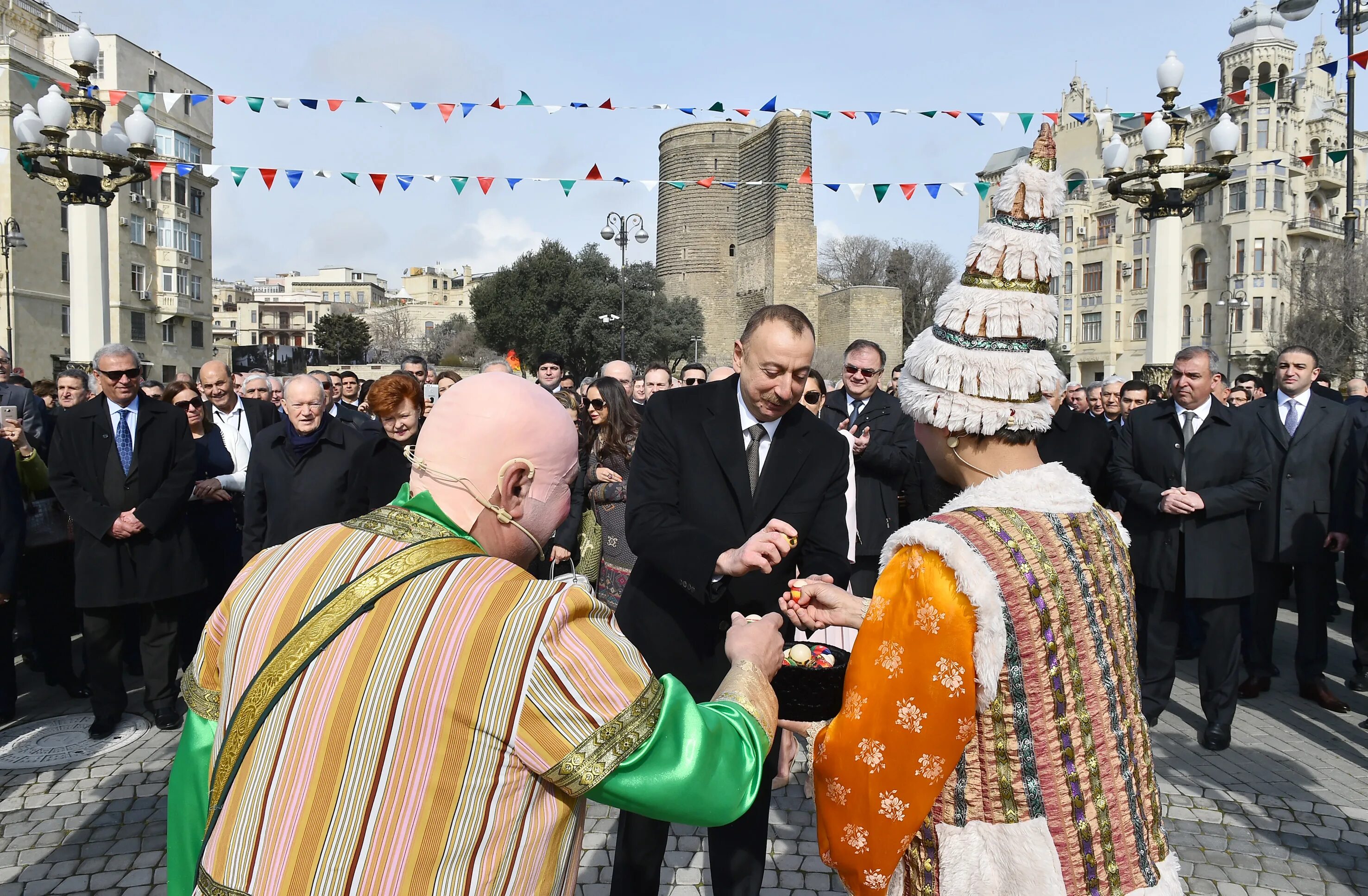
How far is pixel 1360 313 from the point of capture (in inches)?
1254

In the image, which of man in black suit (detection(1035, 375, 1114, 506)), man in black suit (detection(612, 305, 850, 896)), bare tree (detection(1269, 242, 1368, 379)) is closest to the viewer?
man in black suit (detection(612, 305, 850, 896))

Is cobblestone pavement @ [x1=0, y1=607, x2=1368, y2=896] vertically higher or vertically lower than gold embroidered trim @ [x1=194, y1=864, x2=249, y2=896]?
lower

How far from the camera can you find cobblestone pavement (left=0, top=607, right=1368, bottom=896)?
379 cm

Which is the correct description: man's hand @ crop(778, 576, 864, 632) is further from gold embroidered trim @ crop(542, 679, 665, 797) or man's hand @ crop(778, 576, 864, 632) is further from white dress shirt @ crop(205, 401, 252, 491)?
white dress shirt @ crop(205, 401, 252, 491)

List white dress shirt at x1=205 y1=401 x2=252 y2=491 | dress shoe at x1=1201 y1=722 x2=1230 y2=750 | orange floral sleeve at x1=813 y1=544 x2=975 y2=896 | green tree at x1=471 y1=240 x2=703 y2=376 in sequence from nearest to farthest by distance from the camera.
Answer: orange floral sleeve at x1=813 y1=544 x2=975 y2=896 < dress shoe at x1=1201 y1=722 x2=1230 y2=750 < white dress shirt at x1=205 y1=401 x2=252 y2=491 < green tree at x1=471 y1=240 x2=703 y2=376

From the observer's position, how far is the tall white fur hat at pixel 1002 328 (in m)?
1.94

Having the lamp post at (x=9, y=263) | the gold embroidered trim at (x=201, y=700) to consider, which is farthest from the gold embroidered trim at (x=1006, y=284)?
the lamp post at (x=9, y=263)

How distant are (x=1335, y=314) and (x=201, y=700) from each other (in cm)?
3941

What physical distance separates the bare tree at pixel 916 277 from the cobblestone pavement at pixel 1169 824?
58.5 metres

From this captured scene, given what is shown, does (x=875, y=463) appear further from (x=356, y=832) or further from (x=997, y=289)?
(x=356, y=832)

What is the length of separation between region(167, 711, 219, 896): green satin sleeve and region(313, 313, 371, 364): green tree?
71.6 m

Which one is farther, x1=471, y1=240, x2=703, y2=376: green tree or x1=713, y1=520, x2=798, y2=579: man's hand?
x1=471, y1=240, x2=703, y2=376: green tree

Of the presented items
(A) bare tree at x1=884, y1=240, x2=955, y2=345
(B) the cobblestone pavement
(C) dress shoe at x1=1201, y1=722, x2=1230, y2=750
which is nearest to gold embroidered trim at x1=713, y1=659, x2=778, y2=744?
(B) the cobblestone pavement

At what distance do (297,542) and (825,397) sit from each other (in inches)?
213
